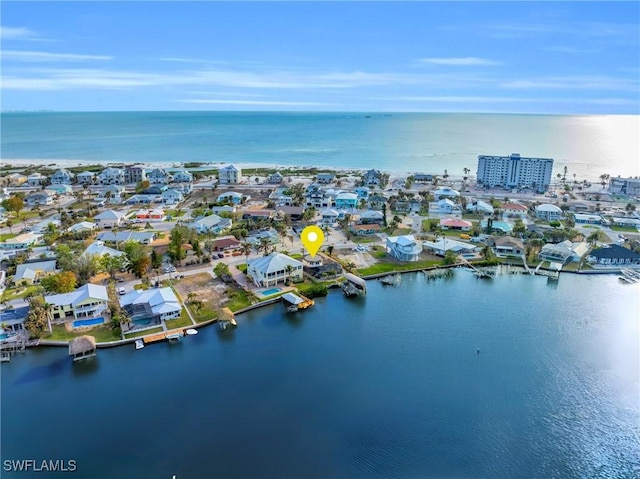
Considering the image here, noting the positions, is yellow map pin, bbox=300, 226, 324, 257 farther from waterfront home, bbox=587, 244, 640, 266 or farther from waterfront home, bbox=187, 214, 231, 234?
waterfront home, bbox=587, 244, 640, 266

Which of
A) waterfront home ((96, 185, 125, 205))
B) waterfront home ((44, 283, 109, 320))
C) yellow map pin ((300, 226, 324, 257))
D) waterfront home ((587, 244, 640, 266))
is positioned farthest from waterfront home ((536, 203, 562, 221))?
waterfront home ((96, 185, 125, 205))

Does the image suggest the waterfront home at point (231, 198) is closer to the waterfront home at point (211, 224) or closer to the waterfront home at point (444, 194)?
the waterfront home at point (211, 224)

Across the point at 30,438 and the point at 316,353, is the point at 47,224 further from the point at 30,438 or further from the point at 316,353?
the point at 316,353

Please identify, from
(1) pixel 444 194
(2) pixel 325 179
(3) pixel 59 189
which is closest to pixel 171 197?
(3) pixel 59 189

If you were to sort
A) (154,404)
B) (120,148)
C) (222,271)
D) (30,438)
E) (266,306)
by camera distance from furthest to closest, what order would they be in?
(120,148), (222,271), (266,306), (154,404), (30,438)

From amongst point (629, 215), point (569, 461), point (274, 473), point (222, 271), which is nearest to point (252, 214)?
point (222, 271)
